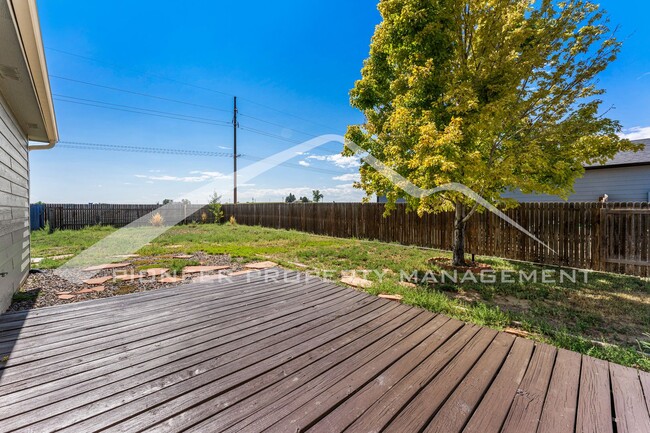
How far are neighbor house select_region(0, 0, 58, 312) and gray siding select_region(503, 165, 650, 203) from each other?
1156 cm

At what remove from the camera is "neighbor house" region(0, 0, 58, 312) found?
2062 millimetres

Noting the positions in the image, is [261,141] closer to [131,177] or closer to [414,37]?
[131,177]

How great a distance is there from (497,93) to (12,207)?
699 centimetres

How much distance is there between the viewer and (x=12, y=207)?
340 centimetres


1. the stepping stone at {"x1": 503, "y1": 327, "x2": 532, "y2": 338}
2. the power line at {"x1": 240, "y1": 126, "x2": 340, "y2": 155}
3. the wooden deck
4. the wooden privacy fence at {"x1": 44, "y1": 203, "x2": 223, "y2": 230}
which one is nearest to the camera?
the wooden deck

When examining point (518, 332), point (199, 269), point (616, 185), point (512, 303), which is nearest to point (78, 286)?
point (199, 269)

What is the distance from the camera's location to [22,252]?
400cm

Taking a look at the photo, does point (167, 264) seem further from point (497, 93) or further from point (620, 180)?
point (620, 180)

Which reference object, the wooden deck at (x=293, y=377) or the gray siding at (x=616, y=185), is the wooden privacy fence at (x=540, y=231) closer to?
the gray siding at (x=616, y=185)

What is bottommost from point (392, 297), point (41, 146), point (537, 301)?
point (537, 301)

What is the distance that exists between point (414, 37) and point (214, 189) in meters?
15.7

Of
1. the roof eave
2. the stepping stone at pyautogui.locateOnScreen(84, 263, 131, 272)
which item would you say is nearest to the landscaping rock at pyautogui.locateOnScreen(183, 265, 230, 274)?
the stepping stone at pyautogui.locateOnScreen(84, 263, 131, 272)

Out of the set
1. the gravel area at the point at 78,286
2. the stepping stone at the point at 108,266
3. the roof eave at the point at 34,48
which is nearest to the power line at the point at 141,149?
the stepping stone at the point at 108,266

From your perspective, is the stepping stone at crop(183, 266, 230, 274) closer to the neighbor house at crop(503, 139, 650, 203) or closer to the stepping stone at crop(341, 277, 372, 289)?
the stepping stone at crop(341, 277, 372, 289)
